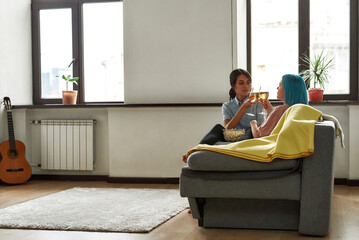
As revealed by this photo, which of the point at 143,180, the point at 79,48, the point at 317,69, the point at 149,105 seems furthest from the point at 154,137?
the point at 317,69

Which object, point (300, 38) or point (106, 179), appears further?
point (106, 179)

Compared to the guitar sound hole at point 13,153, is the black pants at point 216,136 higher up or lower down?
higher up

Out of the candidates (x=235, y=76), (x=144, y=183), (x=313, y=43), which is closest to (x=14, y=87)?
(x=144, y=183)

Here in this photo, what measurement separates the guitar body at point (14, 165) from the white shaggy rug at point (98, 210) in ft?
3.02

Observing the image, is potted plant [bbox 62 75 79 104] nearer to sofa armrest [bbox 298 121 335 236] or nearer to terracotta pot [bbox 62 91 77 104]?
terracotta pot [bbox 62 91 77 104]

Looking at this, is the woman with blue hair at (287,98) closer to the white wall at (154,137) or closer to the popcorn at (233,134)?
the popcorn at (233,134)

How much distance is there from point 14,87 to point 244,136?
311 centimetres

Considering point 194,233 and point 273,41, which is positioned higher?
point 273,41

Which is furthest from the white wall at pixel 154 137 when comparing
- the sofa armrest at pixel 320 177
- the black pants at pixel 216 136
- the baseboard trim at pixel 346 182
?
the sofa armrest at pixel 320 177

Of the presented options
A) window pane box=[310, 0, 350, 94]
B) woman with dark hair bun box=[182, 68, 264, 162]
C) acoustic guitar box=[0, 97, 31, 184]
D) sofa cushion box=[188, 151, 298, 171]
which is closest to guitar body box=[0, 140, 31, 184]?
acoustic guitar box=[0, 97, 31, 184]

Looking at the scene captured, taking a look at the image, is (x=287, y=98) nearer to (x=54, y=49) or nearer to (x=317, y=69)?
(x=317, y=69)

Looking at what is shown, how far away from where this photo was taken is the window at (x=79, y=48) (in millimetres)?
6012

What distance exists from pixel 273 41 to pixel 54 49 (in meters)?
2.42

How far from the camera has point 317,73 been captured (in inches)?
210
